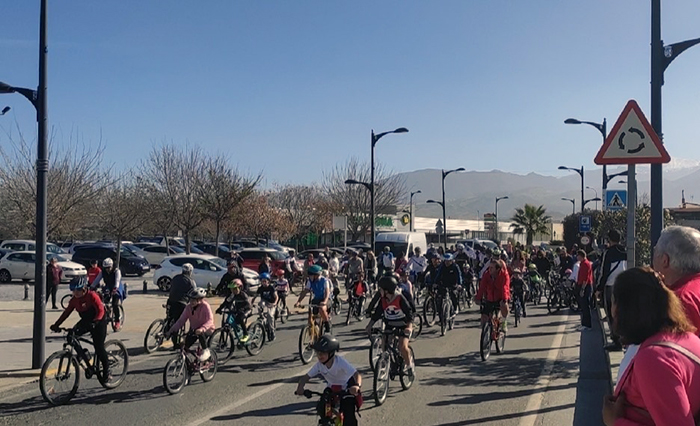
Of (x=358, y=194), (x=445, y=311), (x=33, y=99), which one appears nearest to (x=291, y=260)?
(x=445, y=311)

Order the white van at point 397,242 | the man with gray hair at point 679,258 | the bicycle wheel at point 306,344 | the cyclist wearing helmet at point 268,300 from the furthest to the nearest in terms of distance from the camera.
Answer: the white van at point 397,242, the cyclist wearing helmet at point 268,300, the bicycle wheel at point 306,344, the man with gray hair at point 679,258

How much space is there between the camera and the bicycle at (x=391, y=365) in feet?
29.3

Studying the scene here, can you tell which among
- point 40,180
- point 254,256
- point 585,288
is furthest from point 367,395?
point 254,256

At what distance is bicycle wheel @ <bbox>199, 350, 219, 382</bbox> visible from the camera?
33.5 feet

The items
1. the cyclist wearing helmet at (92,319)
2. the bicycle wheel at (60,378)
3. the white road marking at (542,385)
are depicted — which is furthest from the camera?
the cyclist wearing helmet at (92,319)

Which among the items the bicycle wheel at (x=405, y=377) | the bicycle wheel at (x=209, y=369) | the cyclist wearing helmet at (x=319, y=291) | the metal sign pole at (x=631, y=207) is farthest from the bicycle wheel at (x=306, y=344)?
the metal sign pole at (x=631, y=207)

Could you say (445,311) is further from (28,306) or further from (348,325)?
(28,306)

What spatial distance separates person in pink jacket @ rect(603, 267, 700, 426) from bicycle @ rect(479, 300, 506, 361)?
896 cm

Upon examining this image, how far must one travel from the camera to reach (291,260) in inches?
1167

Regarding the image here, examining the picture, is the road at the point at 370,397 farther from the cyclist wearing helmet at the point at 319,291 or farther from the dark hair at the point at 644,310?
the dark hair at the point at 644,310

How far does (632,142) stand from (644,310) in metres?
5.38

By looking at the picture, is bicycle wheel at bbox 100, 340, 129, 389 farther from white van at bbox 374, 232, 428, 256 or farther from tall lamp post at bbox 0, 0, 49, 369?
white van at bbox 374, 232, 428, 256

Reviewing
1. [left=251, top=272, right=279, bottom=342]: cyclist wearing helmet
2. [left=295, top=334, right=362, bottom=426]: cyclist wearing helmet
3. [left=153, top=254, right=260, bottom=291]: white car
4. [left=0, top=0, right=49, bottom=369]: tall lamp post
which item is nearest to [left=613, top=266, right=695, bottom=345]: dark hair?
[left=295, top=334, right=362, bottom=426]: cyclist wearing helmet

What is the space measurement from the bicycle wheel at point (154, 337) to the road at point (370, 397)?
0.92 feet
